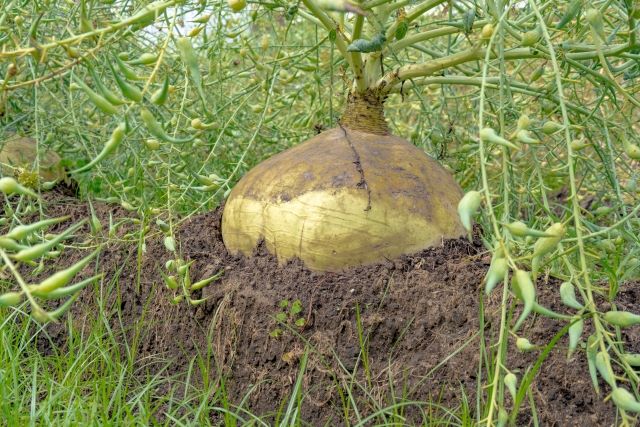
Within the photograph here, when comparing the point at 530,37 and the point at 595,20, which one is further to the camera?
the point at 530,37

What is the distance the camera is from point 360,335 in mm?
1619

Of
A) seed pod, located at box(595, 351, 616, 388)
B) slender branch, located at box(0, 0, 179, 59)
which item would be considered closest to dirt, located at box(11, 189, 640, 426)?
seed pod, located at box(595, 351, 616, 388)

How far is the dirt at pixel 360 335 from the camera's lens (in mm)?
1522

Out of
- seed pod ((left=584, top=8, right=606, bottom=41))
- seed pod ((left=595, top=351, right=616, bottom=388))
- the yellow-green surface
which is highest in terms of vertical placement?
seed pod ((left=584, top=8, right=606, bottom=41))

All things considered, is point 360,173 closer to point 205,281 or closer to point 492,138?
point 205,281

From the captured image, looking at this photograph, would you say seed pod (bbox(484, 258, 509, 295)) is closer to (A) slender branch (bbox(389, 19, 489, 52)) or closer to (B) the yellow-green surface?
(B) the yellow-green surface

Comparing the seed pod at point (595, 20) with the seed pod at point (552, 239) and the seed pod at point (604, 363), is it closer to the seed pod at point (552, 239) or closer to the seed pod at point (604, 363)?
the seed pod at point (552, 239)

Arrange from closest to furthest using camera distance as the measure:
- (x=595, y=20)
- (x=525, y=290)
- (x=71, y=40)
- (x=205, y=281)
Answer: (x=525, y=290) → (x=71, y=40) → (x=595, y=20) → (x=205, y=281)

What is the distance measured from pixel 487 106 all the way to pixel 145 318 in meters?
1.22

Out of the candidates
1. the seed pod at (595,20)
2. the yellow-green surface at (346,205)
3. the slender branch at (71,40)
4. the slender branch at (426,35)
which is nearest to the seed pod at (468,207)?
the seed pod at (595,20)

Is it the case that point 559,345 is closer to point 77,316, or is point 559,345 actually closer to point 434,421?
point 434,421

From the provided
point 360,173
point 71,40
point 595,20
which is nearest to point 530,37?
point 595,20

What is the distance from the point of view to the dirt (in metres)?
1.52

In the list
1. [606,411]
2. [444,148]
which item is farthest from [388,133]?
[606,411]
